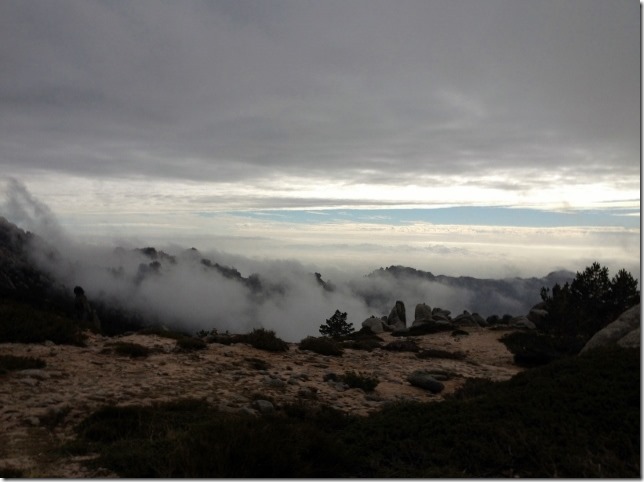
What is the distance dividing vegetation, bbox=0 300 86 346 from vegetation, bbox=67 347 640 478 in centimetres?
852

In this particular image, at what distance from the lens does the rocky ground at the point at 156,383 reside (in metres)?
8.47

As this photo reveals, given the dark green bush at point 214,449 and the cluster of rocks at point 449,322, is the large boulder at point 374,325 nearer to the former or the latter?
the cluster of rocks at point 449,322

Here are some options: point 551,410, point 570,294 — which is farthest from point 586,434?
point 570,294

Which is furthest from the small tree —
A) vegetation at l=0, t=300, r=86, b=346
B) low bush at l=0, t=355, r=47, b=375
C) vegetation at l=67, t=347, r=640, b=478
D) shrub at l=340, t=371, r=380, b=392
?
vegetation at l=67, t=347, r=640, b=478

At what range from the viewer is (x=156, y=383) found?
41.8ft

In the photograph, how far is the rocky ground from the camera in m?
8.47

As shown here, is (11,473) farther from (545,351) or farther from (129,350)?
(545,351)

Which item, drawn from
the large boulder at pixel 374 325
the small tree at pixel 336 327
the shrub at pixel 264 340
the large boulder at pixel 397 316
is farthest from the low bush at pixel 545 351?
the small tree at pixel 336 327

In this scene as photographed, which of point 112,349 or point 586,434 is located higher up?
point 586,434

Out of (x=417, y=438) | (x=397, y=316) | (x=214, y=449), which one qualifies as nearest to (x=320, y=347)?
(x=417, y=438)

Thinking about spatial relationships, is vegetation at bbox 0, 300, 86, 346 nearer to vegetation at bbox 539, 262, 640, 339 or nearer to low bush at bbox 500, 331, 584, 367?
low bush at bbox 500, 331, 584, 367

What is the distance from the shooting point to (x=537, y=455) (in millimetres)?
6891

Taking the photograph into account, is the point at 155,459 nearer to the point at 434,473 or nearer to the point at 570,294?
the point at 434,473

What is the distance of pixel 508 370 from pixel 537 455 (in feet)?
48.2
